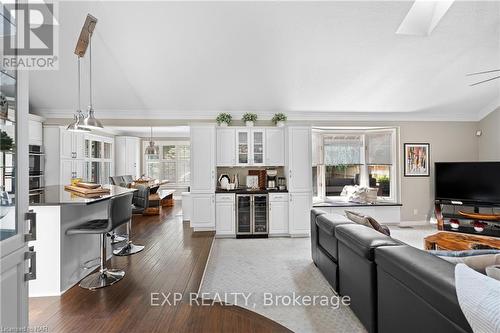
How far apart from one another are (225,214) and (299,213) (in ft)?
4.72

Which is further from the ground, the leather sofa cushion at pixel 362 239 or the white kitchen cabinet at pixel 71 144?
the white kitchen cabinet at pixel 71 144

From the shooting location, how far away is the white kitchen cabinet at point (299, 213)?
492 cm

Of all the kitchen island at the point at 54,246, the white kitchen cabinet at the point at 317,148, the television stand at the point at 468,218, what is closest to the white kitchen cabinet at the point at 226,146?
the white kitchen cabinet at the point at 317,148

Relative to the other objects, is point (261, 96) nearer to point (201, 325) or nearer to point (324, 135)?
point (324, 135)

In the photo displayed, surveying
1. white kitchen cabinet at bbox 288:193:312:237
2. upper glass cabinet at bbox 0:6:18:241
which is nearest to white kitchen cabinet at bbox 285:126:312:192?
white kitchen cabinet at bbox 288:193:312:237

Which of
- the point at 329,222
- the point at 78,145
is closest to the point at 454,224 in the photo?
the point at 329,222

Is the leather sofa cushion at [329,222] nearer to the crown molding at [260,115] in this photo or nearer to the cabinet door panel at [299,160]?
the cabinet door panel at [299,160]

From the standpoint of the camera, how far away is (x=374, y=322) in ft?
6.56

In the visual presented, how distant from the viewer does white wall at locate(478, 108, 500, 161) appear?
5.36 m

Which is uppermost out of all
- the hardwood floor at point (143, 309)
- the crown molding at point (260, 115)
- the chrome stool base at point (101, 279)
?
the crown molding at point (260, 115)

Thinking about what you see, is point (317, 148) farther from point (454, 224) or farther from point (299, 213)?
point (454, 224)

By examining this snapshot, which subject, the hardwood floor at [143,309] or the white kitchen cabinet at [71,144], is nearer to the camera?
the hardwood floor at [143,309]

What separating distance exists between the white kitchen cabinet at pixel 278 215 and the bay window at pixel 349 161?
1417 mm

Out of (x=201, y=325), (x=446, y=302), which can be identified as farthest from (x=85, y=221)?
(x=446, y=302)
